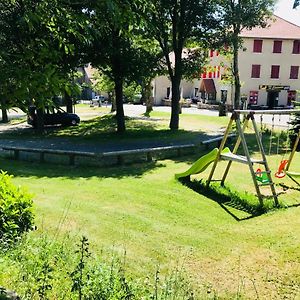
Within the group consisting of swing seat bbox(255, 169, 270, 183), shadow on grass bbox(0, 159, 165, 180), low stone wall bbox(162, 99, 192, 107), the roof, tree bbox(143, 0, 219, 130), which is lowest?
low stone wall bbox(162, 99, 192, 107)

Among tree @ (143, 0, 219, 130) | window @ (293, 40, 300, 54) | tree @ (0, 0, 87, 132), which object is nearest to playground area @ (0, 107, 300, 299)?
tree @ (0, 0, 87, 132)

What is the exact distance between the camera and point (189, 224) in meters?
8.38

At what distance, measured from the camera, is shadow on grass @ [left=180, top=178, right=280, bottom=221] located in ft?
31.2

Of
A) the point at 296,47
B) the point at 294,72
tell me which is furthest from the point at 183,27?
the point at 294,72

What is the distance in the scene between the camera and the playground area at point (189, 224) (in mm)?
6012

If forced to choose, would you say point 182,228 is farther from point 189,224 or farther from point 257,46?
point 257,46

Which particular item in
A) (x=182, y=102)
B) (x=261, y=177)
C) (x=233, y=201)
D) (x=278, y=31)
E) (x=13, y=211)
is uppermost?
(x=278, y=31)

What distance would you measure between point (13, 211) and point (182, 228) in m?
3.33

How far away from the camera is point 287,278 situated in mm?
6020

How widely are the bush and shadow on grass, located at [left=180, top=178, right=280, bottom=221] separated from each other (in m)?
4.69

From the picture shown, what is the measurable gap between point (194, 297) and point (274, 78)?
50.9 meters

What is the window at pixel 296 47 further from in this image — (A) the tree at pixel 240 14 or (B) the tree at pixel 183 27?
(B) the tree at pixel 183 27

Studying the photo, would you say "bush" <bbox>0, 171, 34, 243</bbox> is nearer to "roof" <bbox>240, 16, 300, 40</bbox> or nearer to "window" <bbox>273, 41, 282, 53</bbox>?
"roof" <bbox>240, 16, 300, 40</bbox>

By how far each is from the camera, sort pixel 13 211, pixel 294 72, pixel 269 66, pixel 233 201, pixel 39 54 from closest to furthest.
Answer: pixel 39 54
pixel 13 211
pixel 233 201
pixel 269 66
pixel 294 72
